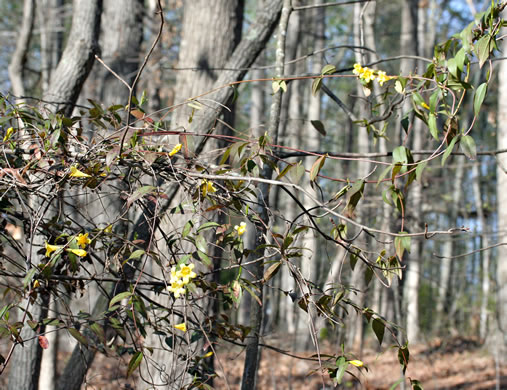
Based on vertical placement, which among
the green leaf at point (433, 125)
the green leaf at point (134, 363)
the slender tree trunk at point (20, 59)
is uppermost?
the slender tree trunk at point (20, 59)

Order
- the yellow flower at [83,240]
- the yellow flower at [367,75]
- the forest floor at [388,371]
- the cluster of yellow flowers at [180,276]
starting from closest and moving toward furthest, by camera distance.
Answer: the cluster of yellow flowers at [180,276]
the yellow flower at [83,240]
the yellow flower at [367,75]
the forest floor at [388,371]

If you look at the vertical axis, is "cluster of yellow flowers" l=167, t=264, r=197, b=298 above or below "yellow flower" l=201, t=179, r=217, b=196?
below

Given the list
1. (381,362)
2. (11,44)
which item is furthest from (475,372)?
(11,44)

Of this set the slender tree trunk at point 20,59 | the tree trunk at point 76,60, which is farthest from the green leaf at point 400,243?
the slender tree trunk at point 20,59

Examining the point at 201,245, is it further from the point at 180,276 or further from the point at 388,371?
the point at 388,371

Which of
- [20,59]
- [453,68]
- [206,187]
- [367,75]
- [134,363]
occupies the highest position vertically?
[20,59]

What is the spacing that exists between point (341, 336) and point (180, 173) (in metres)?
4.42

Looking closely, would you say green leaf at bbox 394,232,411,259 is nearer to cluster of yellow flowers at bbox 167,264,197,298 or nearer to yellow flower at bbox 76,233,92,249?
cluster of yellow flowers at bbox 167,264,197,298

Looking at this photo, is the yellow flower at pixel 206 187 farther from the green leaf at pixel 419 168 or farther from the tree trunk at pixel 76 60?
the tree trunk at pixel 76 60

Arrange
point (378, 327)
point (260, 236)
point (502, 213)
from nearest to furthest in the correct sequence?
point (378, 327)
point (260, 236)
point (502, 213)

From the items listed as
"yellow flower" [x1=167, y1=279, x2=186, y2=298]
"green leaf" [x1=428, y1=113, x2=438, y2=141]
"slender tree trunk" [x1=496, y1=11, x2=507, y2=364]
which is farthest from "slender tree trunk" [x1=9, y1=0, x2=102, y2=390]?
"slender tree trunk" [x1=496, y1=11, x2=507, y2=364]

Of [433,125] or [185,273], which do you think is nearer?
[185,273]

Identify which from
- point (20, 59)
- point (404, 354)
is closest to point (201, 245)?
point (404, 354)

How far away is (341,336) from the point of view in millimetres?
5789
